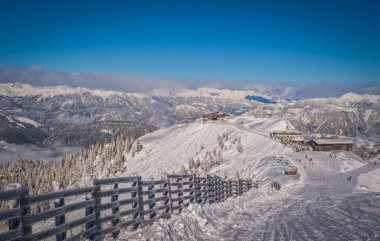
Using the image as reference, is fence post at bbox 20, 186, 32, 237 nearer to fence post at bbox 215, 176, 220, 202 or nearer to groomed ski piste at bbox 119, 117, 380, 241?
groomed ski piste at bbox 119, 117, 380, 241

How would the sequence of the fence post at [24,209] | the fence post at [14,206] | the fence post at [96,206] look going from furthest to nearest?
the fence post at [96,206], the fence post at [24,209], the fence post at [14,206]

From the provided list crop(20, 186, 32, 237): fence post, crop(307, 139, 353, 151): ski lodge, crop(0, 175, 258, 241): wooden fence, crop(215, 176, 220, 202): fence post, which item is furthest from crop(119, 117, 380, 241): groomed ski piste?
crop(307, 139, 353, 151): ski lodge

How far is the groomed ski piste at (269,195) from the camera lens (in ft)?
49.5

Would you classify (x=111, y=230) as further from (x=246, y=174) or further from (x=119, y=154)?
(x=119, y=154)

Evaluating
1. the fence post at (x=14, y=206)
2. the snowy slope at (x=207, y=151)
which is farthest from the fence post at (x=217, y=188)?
the snowy slope at (x=207, y=151)

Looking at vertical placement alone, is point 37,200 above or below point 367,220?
above

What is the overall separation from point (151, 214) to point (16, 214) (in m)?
9.19

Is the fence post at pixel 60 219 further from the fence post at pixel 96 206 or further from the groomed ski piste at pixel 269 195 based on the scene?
the groomed ski piste at pixel 269 195

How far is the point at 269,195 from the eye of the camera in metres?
39.9

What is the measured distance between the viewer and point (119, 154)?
183 metres

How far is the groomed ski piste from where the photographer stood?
1508cm

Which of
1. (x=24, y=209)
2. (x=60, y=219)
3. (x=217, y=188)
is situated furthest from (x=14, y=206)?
(x=217, y=188)

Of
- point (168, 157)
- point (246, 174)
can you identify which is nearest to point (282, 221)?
point (246, 174)

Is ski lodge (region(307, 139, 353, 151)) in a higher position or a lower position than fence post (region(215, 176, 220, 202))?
lower
